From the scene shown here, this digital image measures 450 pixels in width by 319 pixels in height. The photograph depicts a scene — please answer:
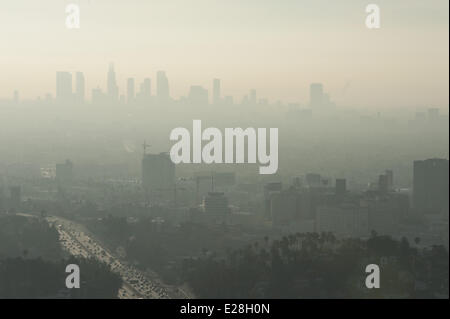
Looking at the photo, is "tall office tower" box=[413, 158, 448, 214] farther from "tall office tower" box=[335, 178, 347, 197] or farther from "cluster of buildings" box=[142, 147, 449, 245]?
"tall office tower" box=[335, 178, 347, 197]

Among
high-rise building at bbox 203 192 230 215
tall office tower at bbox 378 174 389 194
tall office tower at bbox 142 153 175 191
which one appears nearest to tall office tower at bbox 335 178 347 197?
tall office tower at bbox 378 174 389 194

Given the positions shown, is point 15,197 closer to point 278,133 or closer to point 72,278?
point 278,133

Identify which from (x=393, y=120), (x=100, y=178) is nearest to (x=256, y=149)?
(x=100, y=178)

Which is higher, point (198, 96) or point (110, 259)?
point (198, 96)

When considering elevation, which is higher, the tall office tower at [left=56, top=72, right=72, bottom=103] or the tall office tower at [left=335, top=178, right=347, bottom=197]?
the tall office tower at [left=56, top=72, right=72, bottom=103]

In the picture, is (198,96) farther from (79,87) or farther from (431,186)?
(431,186)

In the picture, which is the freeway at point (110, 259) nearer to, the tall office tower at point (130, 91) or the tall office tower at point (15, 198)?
the tall office tower at point (15, 198)
